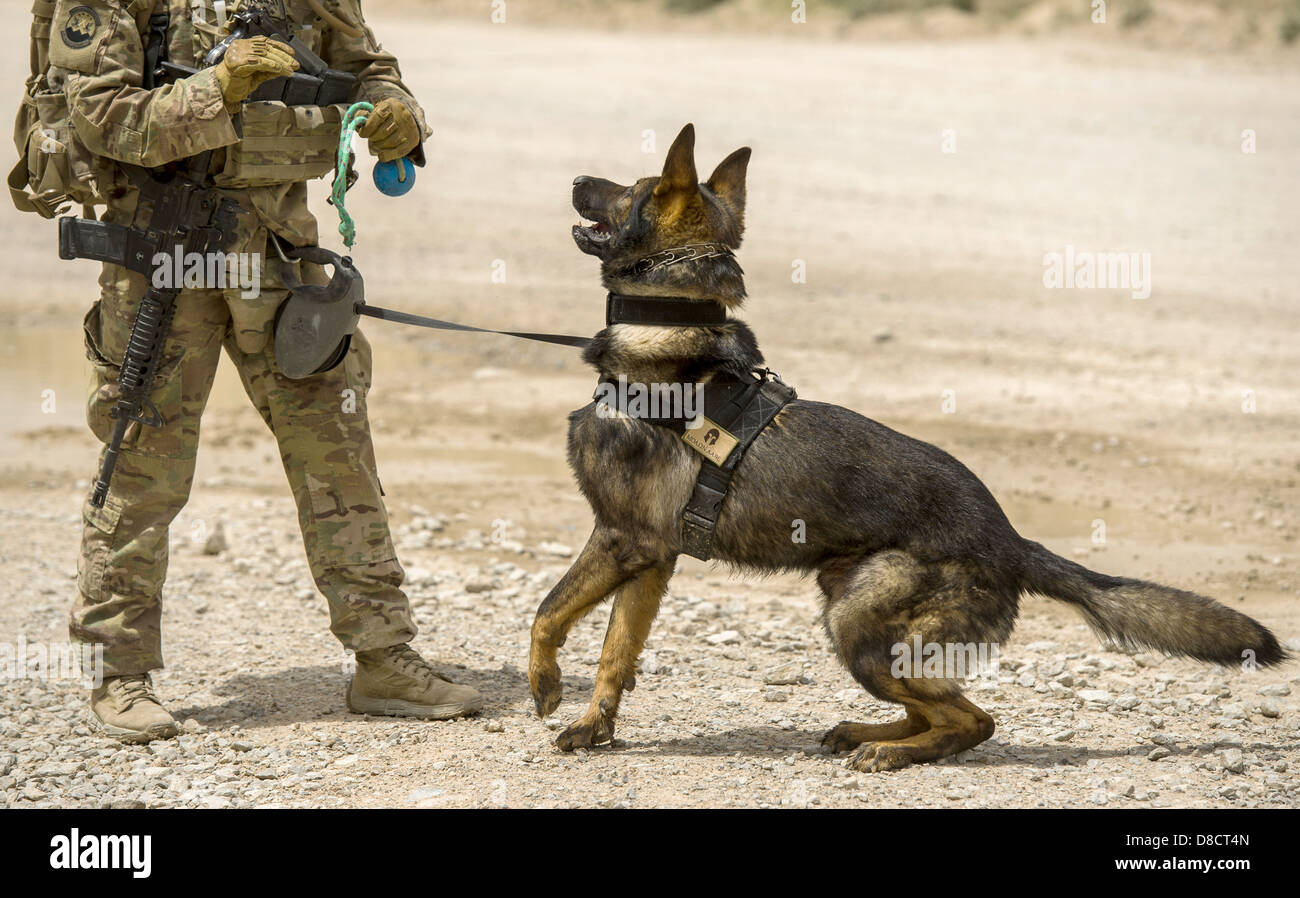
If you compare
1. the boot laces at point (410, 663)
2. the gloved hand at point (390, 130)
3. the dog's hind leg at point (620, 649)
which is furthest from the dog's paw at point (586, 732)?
the gloved hand at point (390, 130)

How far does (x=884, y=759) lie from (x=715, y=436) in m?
1.14

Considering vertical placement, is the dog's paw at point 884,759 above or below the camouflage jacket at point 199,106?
below

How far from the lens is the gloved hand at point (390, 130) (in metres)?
4.68

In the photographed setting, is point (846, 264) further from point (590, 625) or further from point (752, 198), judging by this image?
point (590, 625)

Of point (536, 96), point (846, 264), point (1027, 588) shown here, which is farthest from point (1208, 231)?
point (1027, 588)

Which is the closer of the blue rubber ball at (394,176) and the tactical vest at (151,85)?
the tactical vest at (151,85)

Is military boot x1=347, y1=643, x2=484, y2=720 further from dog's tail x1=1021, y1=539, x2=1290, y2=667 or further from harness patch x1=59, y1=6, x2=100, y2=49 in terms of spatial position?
harness patch x1=59, y1=6, x2=100, y2=49

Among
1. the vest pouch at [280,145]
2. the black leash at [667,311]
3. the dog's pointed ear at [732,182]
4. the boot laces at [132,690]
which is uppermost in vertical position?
the vest pouch at [280,145]

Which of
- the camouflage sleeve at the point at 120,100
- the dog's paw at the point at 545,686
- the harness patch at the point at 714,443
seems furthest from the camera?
the dog's paw at the point at 545,686

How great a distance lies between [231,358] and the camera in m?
4.92

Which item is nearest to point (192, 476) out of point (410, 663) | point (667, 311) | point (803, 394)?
point (410, 663)

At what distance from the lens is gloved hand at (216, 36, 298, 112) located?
433cm

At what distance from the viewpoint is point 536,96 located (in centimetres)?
2067

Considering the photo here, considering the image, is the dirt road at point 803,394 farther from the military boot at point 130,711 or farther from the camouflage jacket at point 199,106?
the camouflage jacket at point 199,106
